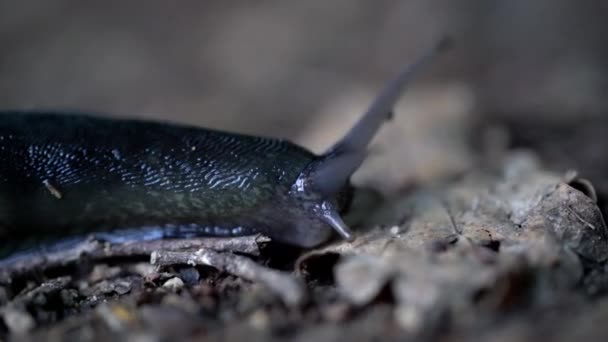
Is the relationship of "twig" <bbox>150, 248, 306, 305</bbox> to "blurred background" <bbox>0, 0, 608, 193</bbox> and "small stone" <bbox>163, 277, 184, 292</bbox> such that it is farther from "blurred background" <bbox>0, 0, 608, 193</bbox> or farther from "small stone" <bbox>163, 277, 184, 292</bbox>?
"blurred background" <bbox>0, 0, 608, 193</bbox>

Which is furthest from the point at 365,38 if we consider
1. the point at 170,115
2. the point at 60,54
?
the point at 60,54

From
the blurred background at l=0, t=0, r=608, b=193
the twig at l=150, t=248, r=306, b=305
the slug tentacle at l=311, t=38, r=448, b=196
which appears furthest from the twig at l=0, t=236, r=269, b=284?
the blurred background at l=0, t=0, r=608, b=193

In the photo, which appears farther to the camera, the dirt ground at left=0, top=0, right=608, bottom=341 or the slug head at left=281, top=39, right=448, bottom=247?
the slug head at left=281, top=39, right=448, bottom=247

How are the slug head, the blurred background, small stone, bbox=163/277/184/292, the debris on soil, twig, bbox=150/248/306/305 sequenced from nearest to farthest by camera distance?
the debris on soil < twig, bbox=150/248/306/305 < small stone, bbox=163/277/184/292 < the slug head < the blurred background

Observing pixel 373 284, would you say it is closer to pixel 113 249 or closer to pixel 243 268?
pixel 243 268

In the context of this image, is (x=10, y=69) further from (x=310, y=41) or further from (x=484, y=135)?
(x=484, y=135)

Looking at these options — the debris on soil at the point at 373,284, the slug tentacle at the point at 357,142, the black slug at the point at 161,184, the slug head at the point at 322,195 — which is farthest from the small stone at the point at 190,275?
the slug tentacle at the point at 357,142

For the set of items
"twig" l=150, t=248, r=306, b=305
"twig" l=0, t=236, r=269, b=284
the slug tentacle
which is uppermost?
the slug tentacle
